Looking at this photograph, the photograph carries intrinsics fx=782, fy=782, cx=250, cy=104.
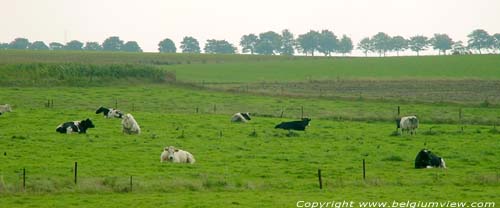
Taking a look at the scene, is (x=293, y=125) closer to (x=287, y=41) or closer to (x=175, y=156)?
(x=175, y=156)

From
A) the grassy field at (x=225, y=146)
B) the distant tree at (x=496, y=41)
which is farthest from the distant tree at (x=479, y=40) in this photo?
the grassy field at (x=225, y=146)

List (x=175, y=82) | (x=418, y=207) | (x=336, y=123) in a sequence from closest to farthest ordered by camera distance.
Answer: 1. (x=418, y=207)
2. (x=336, y=123)
3. (x=175, y=82)

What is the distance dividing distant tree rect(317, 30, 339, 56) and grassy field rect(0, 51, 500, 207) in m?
123

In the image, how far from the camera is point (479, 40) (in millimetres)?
194250

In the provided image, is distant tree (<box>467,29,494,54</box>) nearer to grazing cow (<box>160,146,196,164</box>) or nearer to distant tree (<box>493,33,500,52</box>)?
distant tree (<box>493,33,500,52</box>)

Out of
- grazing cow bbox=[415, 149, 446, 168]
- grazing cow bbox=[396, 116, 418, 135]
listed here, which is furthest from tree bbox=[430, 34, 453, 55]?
grazing cow bbox=[415, 149, 446, 168]

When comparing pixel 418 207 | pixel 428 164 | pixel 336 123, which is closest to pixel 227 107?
pixel 336 123

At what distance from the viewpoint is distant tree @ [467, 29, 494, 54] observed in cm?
19425

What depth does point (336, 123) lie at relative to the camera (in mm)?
44656

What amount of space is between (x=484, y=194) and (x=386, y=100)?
3820cm

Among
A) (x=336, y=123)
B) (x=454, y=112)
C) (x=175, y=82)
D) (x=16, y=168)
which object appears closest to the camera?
(x=16, y=168)

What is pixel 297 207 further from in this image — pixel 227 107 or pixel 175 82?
pixel 175 82

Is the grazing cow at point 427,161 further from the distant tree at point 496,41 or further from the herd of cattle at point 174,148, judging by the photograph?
the distant tree at point 496,41

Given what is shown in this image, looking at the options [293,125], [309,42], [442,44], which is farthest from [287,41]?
[293,125]
